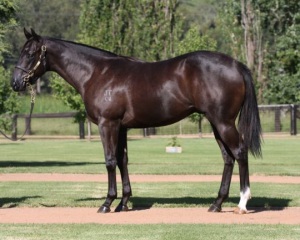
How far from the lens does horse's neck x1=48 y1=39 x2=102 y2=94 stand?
14680mm

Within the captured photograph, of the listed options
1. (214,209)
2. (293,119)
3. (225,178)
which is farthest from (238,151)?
(293,119)

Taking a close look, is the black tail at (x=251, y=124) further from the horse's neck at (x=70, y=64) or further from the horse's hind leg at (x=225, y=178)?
the horse's neck at (x=70, y=64)

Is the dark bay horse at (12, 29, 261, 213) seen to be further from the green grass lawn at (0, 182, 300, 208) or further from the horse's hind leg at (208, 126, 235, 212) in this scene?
the green grass lawn at (0, 182, 300, 208)

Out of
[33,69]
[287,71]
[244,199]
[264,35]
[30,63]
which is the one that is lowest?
[244,199]

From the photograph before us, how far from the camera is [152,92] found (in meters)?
14.0

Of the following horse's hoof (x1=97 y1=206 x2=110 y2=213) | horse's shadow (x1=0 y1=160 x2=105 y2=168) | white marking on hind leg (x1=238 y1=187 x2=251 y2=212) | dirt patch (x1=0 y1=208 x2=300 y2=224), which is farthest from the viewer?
horse's shadow (x1=0 y1=160 x2=105 y2=168)

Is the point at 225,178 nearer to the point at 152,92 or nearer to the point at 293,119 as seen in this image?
the point at 152,92

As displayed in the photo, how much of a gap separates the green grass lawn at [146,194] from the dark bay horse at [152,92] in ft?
4.23

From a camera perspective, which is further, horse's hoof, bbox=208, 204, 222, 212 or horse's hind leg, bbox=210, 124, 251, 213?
horse's hoof, bbox=208, 204, 222, 212

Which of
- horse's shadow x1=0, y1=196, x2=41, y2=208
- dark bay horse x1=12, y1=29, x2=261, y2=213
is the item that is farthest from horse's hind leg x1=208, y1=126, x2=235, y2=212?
horse's shadow x1=0, y1=196, x2=41, y2=208

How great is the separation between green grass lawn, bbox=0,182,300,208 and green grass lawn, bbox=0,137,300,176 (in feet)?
14.5

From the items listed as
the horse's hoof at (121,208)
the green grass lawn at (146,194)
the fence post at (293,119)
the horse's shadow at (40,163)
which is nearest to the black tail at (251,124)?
the green grass lawn at (146,194)

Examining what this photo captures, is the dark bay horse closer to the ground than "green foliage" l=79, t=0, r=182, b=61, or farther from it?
closer to the ground

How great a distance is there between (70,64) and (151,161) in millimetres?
14460
